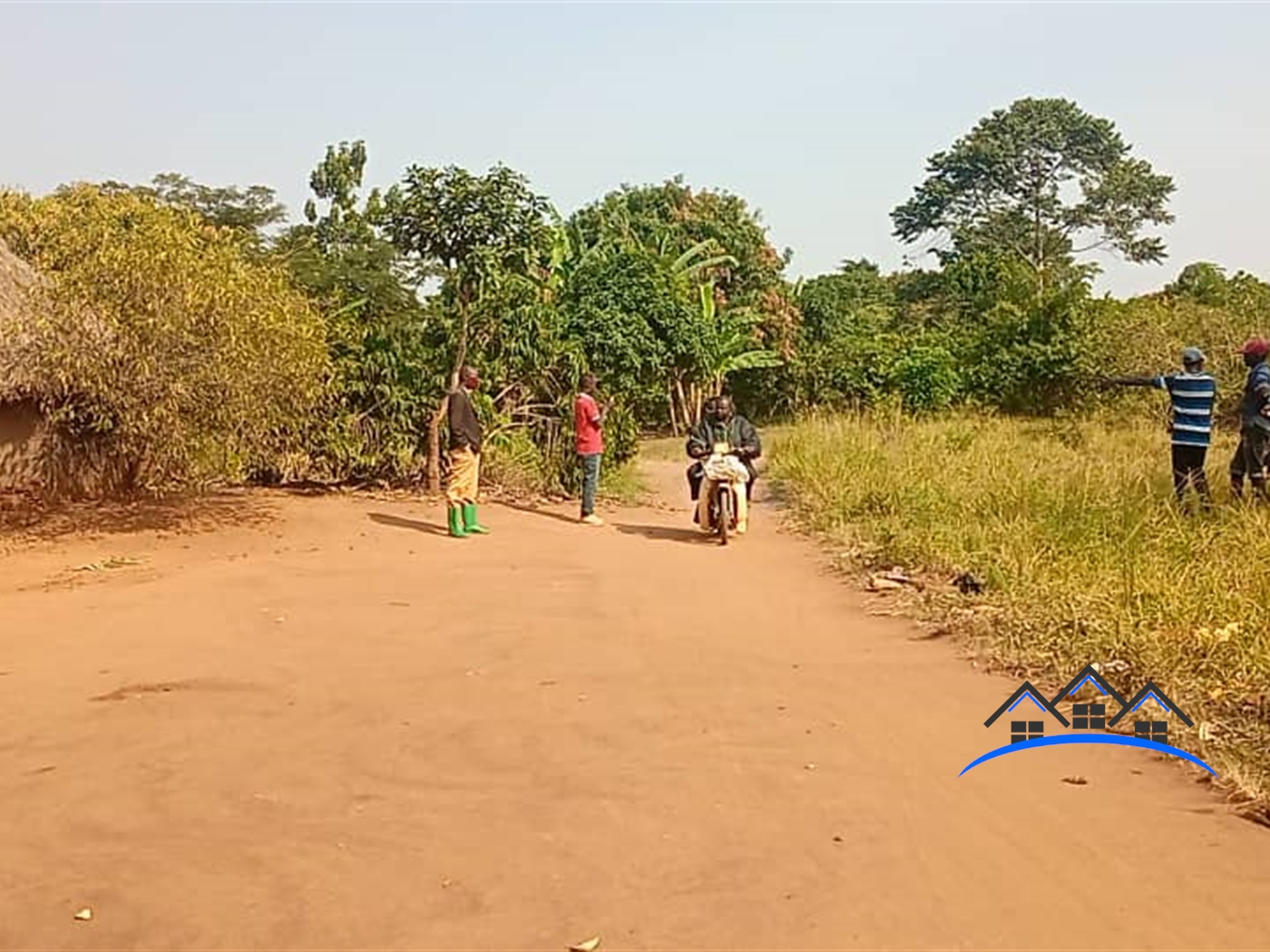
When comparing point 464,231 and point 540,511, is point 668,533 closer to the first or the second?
point 540,511

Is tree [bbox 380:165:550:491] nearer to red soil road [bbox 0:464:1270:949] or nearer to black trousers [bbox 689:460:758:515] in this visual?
black trousers [bbox 689:460:758:515]

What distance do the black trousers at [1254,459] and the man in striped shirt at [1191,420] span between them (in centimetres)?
32

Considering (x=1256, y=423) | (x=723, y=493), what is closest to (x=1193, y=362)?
(x=1256, y=423)

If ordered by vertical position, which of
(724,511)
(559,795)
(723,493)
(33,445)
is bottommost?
(559,795)

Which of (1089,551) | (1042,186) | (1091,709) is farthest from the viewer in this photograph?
(1042,186)

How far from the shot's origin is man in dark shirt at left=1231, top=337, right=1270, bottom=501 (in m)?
10.6

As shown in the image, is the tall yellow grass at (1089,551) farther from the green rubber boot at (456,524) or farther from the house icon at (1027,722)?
the green rubber boot at (456,524)

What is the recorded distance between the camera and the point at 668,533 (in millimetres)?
13281

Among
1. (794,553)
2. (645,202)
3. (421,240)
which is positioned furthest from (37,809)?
(645,202)

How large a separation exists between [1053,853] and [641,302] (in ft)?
65.2

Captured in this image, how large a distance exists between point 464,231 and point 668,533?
14.3ft

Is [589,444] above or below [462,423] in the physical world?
below

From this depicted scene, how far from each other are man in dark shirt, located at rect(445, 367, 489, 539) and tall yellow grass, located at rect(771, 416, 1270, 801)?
145 inches

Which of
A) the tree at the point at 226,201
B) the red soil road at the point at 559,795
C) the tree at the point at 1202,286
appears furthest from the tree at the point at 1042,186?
the red soil road at the point at 559,795
